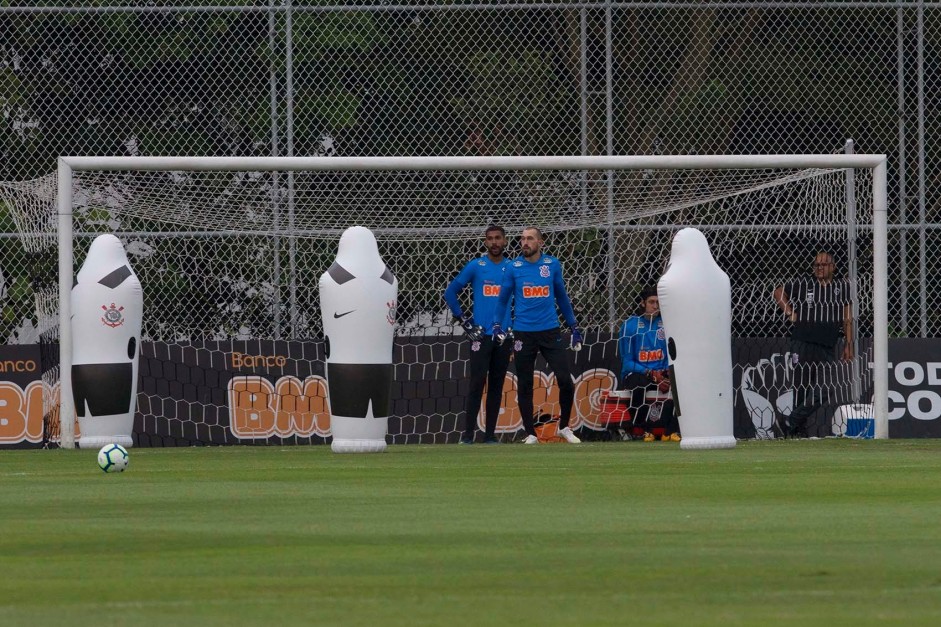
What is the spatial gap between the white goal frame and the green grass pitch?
411 centimetres

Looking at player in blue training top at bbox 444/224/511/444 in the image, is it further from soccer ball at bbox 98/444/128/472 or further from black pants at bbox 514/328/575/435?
soccer ball at bbox 98/444/128/472

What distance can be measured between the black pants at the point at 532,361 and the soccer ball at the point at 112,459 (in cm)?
498

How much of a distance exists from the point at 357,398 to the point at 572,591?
7434mm

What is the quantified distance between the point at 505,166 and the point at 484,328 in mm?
1436

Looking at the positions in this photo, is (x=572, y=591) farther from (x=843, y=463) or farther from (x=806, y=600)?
(x=843, y=463)

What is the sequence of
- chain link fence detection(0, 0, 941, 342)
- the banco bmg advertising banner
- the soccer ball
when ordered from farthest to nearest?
chain link fence detection(0, 0, 941, 342), the banco bmg advertising banner, the soccer ball

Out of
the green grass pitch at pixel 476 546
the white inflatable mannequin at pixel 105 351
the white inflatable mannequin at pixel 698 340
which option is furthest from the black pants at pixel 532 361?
the green grass pitch at pixel 476 546

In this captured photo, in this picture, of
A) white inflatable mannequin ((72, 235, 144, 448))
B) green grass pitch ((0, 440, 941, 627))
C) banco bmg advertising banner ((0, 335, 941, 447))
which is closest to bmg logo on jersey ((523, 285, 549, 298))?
banco bmg advertising banner ((0, 335, 941, 447))

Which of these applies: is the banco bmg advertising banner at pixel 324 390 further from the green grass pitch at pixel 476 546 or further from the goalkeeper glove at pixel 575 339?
the green grass pitch at pixel 476 546

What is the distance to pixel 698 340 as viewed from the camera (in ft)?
40.1

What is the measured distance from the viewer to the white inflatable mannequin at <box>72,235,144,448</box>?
→ 43.0ft

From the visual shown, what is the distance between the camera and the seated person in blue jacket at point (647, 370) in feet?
50.0

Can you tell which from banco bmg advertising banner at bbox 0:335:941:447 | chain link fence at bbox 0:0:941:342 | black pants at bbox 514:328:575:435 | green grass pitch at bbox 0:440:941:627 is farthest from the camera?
chain link fence at bbox 0:0:941:342

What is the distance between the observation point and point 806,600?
4.22m
